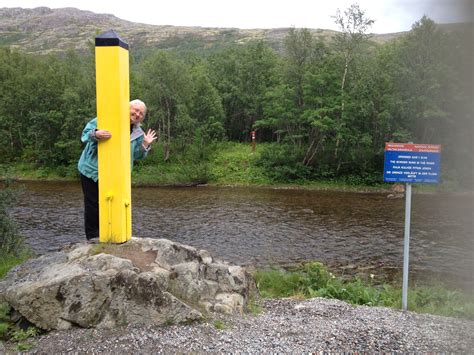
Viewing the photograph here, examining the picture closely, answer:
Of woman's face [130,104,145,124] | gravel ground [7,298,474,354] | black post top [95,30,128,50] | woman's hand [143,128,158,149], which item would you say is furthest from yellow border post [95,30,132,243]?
gravel ground [7,298,474,354]

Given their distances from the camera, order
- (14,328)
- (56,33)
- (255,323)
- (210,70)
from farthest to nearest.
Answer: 1. (56,33)
2. (210,70)
3. (255,323)
4. (14,328)

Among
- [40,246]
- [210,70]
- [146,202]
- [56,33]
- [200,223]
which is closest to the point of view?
[40,246]

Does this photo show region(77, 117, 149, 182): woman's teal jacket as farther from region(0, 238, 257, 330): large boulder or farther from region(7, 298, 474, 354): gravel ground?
region(7, 298, 474, 354): gravel ground

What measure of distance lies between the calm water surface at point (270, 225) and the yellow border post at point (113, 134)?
7398 millimetres

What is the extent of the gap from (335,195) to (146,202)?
46.8ft

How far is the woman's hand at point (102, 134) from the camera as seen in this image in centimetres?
634

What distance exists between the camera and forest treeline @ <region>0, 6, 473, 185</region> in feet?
126

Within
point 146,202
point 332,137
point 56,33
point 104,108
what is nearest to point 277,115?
point 332,137

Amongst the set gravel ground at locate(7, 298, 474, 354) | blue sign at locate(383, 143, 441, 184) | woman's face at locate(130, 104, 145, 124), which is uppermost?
woman's face at locate(130, 104, 145, 124)

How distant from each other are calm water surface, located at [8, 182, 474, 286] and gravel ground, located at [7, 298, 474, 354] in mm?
5065

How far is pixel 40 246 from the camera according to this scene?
17.3m

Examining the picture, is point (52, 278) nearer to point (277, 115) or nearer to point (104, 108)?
point (104, 108)

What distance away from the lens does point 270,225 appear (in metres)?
22.6

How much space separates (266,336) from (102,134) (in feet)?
11.7
